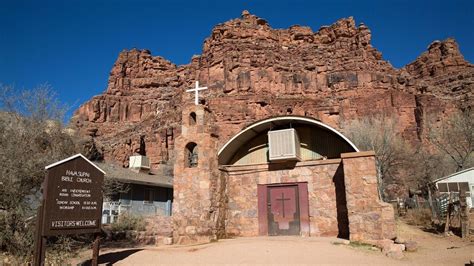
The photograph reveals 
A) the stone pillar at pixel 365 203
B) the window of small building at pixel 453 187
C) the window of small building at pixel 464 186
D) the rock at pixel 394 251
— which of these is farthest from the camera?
the window of small building at pixel 453 187

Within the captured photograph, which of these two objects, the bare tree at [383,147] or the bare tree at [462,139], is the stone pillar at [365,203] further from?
the bare tree at [462,139]

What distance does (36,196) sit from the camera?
1172 centimetres

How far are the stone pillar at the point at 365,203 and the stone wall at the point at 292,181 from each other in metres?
1.20

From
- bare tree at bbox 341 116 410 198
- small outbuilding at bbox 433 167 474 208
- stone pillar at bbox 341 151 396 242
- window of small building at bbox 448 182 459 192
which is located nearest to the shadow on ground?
stone pillar at bbox 341 151 396 242

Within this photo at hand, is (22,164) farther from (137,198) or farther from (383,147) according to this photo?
(383,147)

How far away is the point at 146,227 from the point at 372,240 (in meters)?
12.8

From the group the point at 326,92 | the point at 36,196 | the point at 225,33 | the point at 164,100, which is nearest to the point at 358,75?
the point at 326,92

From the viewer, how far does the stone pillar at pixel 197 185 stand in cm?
1306

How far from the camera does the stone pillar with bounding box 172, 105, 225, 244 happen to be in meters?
13.1

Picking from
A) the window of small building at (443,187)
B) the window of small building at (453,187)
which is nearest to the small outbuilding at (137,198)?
the window of small building at (443,187)

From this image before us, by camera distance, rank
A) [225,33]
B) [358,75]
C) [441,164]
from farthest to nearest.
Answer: [225,33] → [358,75] → [441,164]

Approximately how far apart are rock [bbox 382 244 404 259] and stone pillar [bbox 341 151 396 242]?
947 millimetres

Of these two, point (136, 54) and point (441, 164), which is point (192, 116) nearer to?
point (441, 164)

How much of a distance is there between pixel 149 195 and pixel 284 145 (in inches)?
634
